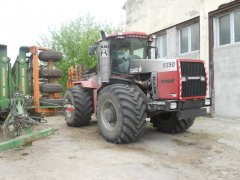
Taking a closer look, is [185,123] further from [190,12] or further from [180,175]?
[190,12]

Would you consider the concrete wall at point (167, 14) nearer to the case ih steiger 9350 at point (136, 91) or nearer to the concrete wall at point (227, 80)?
the concrete wall at point (227, 80)

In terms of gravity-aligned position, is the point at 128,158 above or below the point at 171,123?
below

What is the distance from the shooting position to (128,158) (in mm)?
5570

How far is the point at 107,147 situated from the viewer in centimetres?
650

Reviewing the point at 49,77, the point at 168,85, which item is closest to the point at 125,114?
the point at 168,85

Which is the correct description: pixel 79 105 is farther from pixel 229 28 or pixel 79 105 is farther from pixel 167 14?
pixel 167 14

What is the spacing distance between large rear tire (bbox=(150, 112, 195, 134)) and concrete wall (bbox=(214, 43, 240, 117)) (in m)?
3.46

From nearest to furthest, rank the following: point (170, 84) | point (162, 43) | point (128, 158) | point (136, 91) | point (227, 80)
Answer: point (128, 158)
point (170, 84)
point (136, 91)
point (227, 80)
point (162, 43)

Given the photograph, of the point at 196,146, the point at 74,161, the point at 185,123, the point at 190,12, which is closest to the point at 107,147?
the point at 74,161

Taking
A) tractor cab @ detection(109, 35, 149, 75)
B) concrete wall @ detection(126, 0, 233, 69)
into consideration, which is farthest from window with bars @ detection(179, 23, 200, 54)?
tractor cab @ detection(109, 35, 149, 75)

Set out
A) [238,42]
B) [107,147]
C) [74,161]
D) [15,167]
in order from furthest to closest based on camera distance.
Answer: [238,42] < [107,147] < [74,161] < [15,167]

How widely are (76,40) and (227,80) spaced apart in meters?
13.7

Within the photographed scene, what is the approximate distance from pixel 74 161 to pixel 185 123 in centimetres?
364

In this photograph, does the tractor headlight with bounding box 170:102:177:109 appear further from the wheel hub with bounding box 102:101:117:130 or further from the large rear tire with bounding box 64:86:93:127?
the large rear tire with bounding box 64:86:93:127
